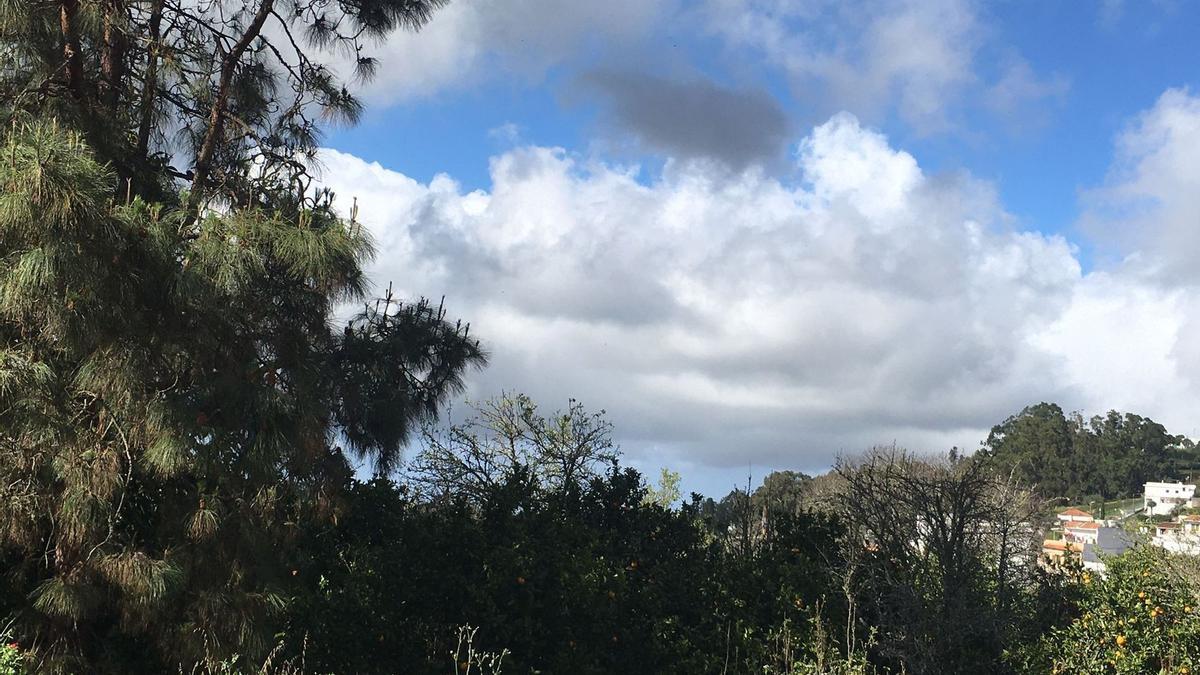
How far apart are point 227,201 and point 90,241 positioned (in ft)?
5.97

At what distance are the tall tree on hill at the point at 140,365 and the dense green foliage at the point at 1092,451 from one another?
6047cm

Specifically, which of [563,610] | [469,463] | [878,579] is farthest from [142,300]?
[469,463]

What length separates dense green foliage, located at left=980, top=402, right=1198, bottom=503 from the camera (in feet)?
208

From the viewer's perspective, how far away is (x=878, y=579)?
766cm

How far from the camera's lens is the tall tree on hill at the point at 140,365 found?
17.2ft

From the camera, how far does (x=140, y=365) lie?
18.0 ft

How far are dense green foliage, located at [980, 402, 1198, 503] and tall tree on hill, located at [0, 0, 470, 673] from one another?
6047 cm

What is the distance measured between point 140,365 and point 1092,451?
6856cm

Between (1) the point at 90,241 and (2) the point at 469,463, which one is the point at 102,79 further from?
(2) the point at 469,463

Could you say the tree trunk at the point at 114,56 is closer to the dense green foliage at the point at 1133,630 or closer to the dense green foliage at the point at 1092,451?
the dense green foliage at the point at 1133,630

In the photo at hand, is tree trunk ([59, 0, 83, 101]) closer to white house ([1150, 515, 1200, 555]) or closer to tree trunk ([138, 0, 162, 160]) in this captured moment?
tree trunk ([138, 0, 162, 160])

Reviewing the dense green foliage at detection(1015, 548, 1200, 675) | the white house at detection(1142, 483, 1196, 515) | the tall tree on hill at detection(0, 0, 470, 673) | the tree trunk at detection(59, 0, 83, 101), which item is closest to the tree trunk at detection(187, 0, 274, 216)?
the tall tree on hill at detection(0, 0, 470, 673)

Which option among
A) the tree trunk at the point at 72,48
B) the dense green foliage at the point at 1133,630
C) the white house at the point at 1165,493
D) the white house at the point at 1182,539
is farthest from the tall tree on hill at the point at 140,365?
the white house at the point at 1165,493

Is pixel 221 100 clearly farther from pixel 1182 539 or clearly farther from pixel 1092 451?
pixel 1092 451
